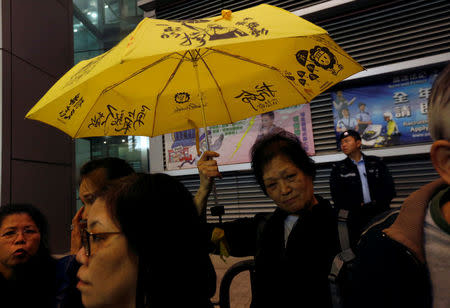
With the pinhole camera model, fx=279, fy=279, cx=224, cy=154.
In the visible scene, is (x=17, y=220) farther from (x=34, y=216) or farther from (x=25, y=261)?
(x=25, y=261)

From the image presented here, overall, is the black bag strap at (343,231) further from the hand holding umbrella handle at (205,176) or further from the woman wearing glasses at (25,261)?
the woman wearing glasses at (25,261)

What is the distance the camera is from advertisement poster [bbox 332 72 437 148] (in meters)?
4.67

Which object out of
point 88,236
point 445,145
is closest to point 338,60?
point 445,145

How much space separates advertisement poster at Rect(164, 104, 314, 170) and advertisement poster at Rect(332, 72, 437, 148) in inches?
24.6

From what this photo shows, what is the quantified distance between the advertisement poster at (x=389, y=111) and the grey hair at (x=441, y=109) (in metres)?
4.48

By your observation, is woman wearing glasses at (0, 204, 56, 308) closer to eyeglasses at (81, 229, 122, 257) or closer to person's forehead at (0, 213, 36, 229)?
person's forehead at (0, 213, 36, 229)

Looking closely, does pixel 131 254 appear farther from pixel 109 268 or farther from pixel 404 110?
pixel 404 110

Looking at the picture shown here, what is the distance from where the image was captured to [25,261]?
2.14 meters

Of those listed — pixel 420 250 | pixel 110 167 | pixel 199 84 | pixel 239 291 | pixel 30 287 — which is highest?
pixel 199 84

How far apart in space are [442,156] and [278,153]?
115cm

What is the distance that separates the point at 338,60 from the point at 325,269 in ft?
5.14

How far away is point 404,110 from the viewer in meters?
4.75

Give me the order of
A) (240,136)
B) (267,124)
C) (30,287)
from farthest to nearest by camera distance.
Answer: (240,136) < (267,124) < (30,287)

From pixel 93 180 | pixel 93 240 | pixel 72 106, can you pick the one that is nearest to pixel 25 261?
pixel 93 180
